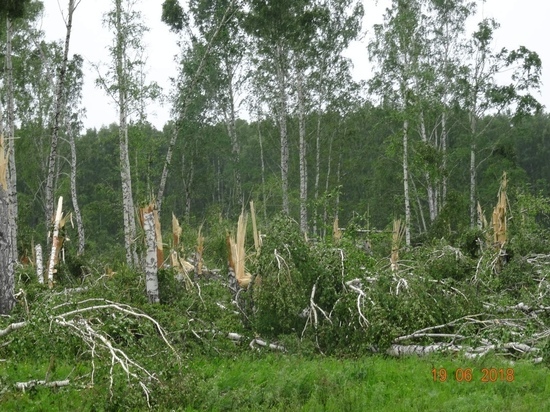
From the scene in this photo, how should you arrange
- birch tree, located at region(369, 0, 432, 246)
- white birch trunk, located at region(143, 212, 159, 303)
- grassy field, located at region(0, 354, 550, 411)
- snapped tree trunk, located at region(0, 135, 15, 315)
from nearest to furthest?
grassy field, located at region(0, 354, 550, 411) → snapped tree trunk, located at region(0, 135, 15, 315) → white birch trunk, located at region(143, 212, 159, 303) → birch tree, located at region(369, 0, 432, 246)

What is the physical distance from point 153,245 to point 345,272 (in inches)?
108

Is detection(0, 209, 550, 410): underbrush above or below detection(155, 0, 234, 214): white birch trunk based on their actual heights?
below

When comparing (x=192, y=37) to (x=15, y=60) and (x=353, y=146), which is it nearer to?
(x=15, y=60)

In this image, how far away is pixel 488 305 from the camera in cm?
845

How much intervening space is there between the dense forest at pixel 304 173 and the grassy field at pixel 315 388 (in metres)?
0.40

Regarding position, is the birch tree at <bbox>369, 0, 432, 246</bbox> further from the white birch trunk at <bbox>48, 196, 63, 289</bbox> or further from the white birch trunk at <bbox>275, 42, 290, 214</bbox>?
the white birch trunk at <bbox>48, 196, 63, 289</bbox>

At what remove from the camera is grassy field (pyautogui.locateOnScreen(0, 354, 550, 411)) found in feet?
18.4

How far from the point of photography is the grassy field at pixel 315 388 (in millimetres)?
5609

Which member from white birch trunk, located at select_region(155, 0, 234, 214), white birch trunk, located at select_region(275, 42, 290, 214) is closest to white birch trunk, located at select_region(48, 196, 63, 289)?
white birch trunk, located at select_region(155, 0, 234, 214)

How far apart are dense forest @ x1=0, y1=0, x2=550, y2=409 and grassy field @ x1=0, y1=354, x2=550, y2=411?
0.40 m

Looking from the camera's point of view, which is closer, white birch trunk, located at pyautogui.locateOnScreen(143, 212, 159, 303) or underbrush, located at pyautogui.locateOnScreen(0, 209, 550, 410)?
underbrush, located at pyautogui.locateOnScreen(0, 209, 550, 410)

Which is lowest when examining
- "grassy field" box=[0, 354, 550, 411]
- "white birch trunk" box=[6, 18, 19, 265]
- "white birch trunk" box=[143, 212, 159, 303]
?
"grassy field" box=[0, 354, 550, 411]

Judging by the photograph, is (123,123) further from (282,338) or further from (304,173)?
(282,338)

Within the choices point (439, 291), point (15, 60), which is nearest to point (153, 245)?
point (439, 291)
